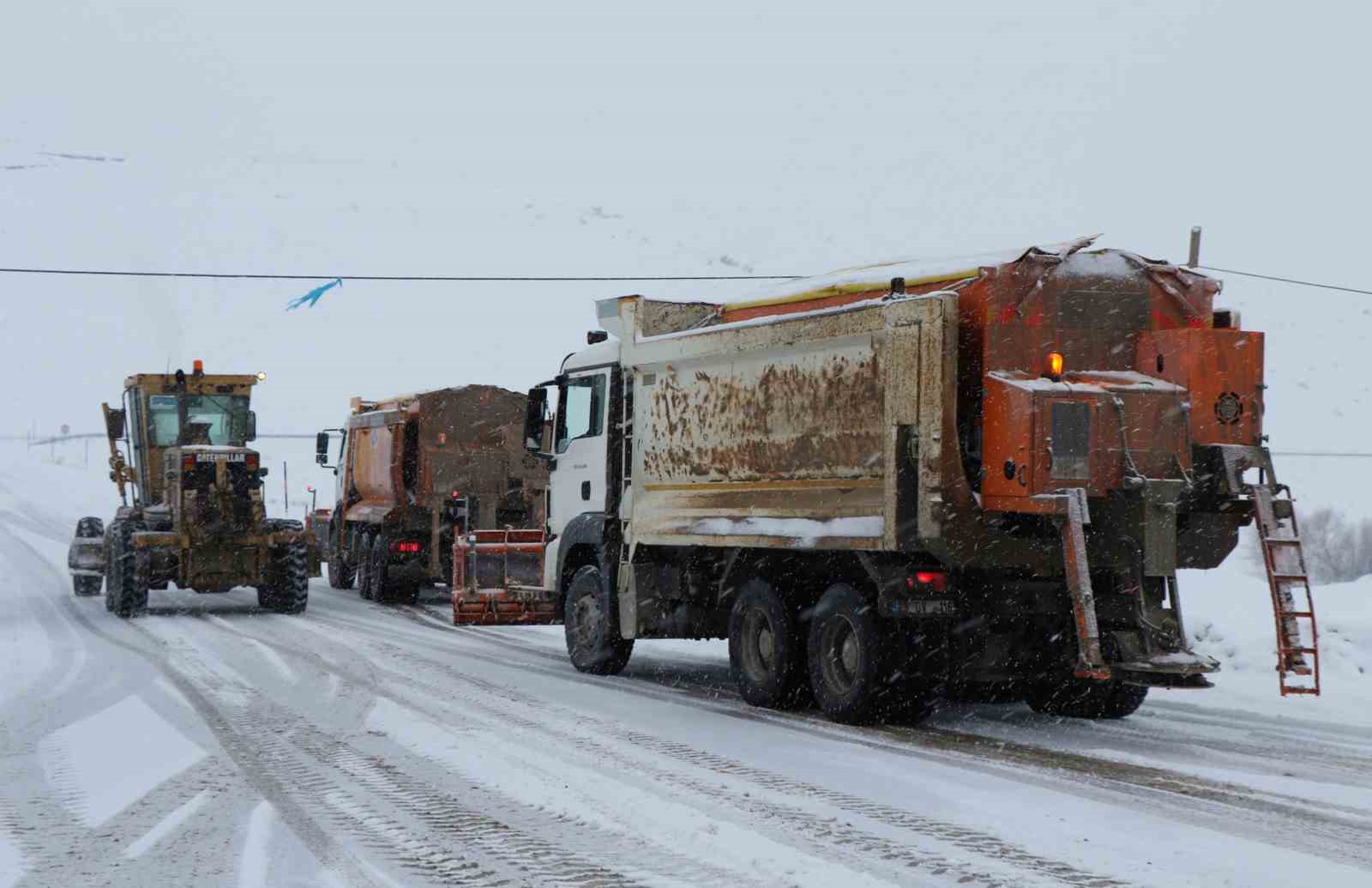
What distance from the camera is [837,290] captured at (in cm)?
1139

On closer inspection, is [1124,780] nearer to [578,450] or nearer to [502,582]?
[578,450]

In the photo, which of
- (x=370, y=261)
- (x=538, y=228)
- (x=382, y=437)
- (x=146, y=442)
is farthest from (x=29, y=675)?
(x=538, y=228)

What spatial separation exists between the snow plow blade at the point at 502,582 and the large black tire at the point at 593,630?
92 centimetres

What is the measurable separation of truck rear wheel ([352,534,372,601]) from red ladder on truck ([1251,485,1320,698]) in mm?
16472

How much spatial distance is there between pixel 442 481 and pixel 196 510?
354 cm

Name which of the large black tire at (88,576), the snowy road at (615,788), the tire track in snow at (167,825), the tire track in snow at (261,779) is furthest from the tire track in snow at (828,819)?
the large black tire at (88,576)

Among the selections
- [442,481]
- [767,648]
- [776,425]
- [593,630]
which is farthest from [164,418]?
[776,425]

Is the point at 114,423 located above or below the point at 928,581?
above

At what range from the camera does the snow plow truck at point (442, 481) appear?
22.6 m

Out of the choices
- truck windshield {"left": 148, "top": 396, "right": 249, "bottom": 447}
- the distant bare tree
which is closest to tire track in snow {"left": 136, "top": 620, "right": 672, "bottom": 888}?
truck windshield {"left": 148, "top": 396, "right": 249, "bottom": 447}

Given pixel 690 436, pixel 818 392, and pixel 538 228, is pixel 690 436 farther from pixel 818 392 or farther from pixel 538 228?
pixel 538 228

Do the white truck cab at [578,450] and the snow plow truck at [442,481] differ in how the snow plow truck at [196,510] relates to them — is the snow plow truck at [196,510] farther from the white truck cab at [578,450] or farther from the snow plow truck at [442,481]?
the white truck cab at [578,450]

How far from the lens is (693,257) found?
81.3 metres

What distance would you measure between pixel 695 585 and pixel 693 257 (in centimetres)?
6934
